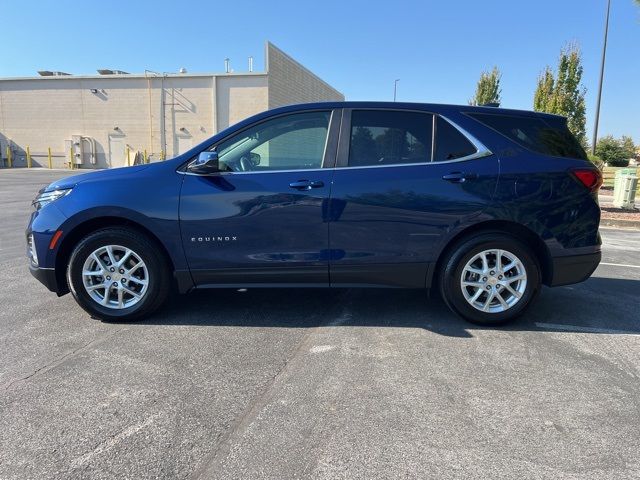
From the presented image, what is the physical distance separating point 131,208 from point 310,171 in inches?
58.7

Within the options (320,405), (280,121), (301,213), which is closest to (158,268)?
(301,213)

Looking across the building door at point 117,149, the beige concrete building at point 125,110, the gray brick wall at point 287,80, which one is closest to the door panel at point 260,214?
the gray brick wall at point 287,80

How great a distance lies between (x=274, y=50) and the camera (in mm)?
29656

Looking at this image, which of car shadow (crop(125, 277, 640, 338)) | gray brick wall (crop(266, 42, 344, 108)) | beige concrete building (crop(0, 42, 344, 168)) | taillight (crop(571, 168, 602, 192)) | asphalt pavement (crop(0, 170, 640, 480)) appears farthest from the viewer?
beige concrete building (crop(0, 42, 344, 168))

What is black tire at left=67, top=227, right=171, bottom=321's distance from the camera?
3.87 m

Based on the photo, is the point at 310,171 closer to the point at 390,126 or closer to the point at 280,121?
the point at 280,121

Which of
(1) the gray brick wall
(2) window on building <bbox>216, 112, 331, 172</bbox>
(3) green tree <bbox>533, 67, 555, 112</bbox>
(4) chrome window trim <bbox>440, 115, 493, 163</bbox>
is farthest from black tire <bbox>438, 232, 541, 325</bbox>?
(1) the gray brick wall

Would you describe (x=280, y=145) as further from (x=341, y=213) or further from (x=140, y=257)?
(x=140, y=257)

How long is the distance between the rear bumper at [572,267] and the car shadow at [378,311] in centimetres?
42

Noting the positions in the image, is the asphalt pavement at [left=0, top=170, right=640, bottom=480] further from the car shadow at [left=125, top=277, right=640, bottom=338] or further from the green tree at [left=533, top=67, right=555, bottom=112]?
the green tree at [left=533, top=67, right=555, bottom=112]

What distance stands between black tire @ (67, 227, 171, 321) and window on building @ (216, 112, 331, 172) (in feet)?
3.11

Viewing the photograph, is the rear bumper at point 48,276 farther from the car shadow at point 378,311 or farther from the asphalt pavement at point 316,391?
the car shadow at point 378,311

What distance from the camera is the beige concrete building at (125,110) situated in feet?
100

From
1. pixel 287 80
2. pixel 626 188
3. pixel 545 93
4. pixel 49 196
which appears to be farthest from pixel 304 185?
pixel 287 80
